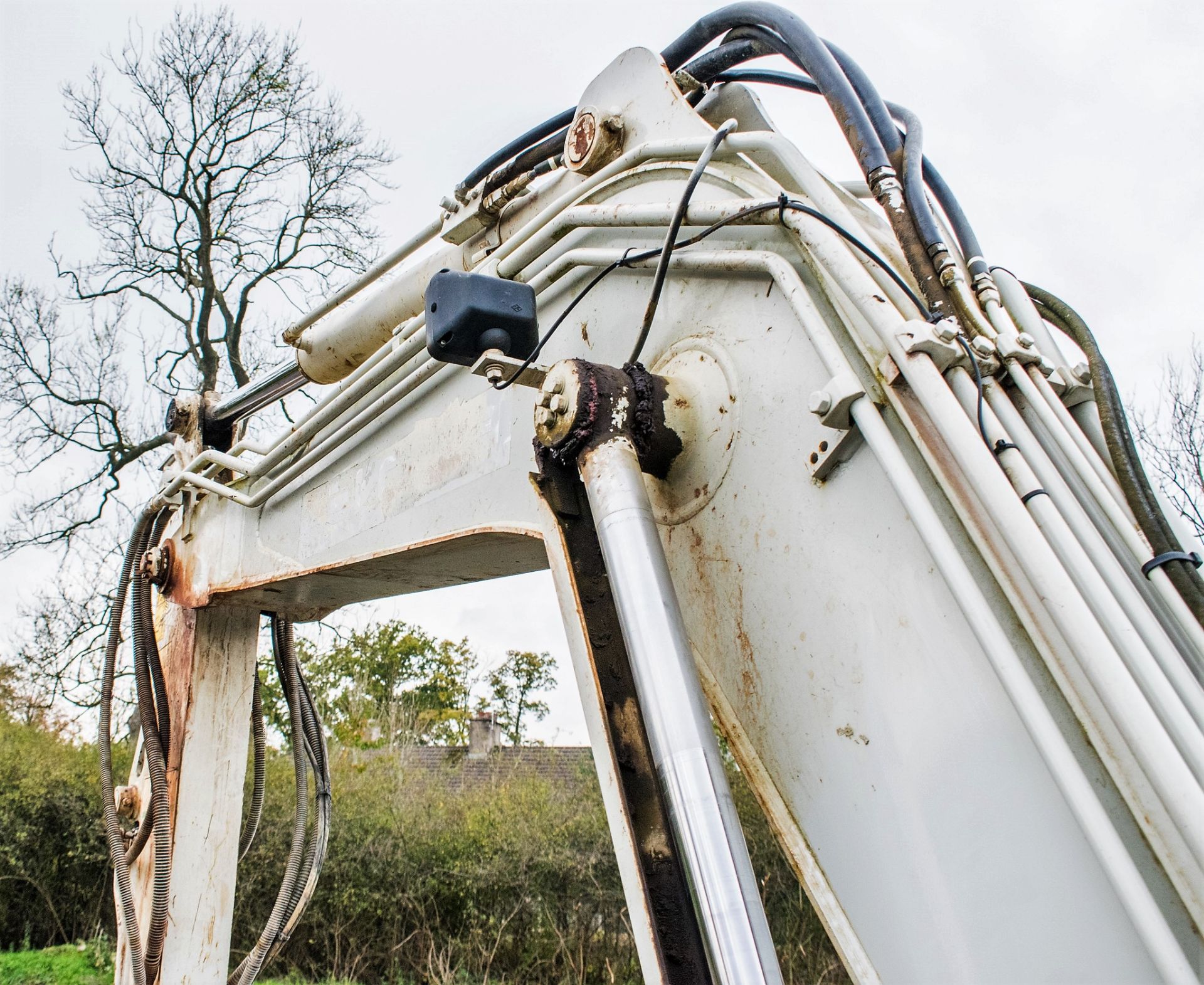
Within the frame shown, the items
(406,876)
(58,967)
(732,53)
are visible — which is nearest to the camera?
(732,53)

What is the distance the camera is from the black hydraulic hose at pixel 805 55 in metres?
1.54

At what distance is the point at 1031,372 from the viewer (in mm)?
1265

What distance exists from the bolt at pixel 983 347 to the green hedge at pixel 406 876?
285 inches

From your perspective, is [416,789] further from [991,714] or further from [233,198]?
[991,714]

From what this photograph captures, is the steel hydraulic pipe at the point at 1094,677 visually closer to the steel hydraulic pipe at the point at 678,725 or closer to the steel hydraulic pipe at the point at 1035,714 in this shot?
the steel hydraulic pipe at the point at 1035,714

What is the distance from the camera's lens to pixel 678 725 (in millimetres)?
1204

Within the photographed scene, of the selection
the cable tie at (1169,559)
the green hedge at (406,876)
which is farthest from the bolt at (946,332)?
the green hedge at (406,876)

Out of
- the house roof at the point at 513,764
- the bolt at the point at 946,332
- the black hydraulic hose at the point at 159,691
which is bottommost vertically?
the bolt at the point at 946,332

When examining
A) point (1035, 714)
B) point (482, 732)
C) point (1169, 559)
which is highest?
point (482, 732)

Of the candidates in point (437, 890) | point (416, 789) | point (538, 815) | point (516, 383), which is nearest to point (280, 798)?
point (416, 789)

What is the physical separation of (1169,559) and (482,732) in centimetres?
1375

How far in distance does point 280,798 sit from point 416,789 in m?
1.42

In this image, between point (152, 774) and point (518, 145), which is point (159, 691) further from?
point (518, 145)

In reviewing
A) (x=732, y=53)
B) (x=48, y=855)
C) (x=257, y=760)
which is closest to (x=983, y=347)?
(x=732, y=53)
